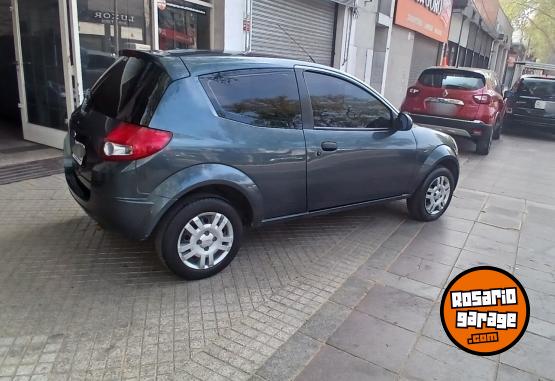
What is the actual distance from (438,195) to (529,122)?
866 centimetres

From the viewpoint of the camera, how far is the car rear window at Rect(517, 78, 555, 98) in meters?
11.5

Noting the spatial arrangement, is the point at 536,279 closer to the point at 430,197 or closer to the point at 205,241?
the point at 430,197

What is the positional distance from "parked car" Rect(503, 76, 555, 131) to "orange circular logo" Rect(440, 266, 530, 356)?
1090cm

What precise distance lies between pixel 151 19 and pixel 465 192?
5.31 metres

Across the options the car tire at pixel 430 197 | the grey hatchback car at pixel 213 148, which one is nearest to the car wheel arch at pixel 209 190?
the grey hatchback car at pixel 213 148

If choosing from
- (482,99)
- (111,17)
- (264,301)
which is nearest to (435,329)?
(264,301)

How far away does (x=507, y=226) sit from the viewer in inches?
200

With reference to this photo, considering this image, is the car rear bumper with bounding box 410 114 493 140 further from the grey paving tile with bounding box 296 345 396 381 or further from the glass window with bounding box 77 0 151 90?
the grey paving tile with bounding box 296 345 396 381

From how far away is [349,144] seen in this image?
3953mm

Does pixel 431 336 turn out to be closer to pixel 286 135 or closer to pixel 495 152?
pixel 286 135

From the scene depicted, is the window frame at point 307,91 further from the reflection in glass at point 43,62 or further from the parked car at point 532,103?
the parked car at point 532,103

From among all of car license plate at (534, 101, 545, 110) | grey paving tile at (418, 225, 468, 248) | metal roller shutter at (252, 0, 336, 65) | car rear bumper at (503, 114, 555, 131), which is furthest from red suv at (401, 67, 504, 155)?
grey paving tile at (418, 225, 468, 248)

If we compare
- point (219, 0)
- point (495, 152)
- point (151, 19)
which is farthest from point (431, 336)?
point (495, 152)

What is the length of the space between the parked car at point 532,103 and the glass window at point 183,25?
27.2 feet
